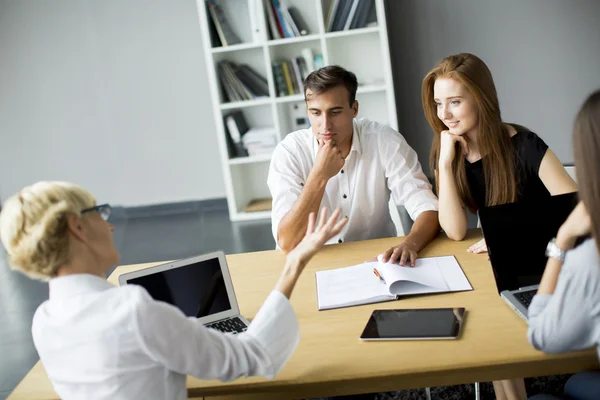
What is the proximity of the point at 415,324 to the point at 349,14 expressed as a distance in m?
3.59

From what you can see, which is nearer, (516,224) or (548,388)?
(516,224)

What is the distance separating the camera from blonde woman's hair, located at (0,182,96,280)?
4.20 ft

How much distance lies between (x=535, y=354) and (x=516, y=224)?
44cm

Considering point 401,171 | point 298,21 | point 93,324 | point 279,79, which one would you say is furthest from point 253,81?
point 93,324

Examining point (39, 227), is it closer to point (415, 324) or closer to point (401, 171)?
point (415, 324)

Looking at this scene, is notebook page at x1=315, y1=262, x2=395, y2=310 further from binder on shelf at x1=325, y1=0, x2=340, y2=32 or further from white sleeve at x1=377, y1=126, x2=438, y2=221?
binder on shelf at x1=325, y1=0, x2=340, y2=32

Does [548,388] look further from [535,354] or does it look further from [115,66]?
[115,66]

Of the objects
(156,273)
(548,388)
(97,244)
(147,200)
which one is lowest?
(548,388)

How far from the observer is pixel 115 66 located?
5.46 metres

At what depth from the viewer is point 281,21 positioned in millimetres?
4926

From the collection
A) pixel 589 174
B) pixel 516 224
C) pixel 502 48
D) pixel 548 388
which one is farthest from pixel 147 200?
pixel 589 174

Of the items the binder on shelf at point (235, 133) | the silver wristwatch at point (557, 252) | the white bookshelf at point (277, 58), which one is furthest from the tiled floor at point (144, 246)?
the silver wristwatch at point (557, 252)

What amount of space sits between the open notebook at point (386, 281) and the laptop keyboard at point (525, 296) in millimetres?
147

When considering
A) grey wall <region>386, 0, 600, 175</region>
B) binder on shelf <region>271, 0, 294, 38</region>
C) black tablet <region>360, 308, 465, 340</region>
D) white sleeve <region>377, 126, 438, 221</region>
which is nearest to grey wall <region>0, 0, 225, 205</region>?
binder on shelf <region>271, 0, 294, 38</region>
